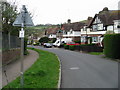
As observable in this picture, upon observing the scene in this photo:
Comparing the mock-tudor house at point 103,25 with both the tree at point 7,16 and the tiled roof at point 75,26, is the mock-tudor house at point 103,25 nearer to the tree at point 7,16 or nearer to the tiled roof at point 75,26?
the tiled roof at point 75,26

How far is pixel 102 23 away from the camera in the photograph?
39.0 m

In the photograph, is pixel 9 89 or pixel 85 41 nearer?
pixel 9 89

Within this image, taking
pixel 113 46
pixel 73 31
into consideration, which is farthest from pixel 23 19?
pixel 73 31

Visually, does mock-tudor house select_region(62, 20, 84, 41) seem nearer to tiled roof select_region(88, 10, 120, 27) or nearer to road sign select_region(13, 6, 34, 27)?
tiled roof select_region(88, 10, 120, 27)

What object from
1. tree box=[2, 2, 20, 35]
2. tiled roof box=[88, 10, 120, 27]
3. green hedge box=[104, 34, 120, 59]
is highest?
tiled roof box=[88, 10, 120, 27]

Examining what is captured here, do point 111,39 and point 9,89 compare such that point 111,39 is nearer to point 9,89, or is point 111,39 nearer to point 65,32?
point 9,89

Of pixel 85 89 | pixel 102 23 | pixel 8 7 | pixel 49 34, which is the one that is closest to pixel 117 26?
pixel 102 23

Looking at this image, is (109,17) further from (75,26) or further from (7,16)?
(7,16)

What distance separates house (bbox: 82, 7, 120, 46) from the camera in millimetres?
35053

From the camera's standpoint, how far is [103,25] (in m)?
38.6

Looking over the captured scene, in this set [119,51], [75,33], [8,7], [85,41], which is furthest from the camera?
[75,33]

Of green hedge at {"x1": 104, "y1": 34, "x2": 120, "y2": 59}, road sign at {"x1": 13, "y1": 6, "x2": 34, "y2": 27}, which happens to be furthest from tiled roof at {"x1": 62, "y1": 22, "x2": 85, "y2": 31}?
road sign at {"x1": 13, "y1": 6, "x2": 34, "y2": 27}

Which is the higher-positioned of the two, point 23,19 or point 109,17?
point 109,17

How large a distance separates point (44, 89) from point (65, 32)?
191 ft
